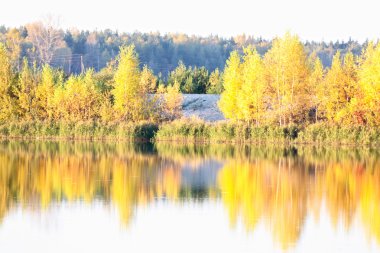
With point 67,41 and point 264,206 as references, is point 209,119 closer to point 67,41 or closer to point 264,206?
point 264,206

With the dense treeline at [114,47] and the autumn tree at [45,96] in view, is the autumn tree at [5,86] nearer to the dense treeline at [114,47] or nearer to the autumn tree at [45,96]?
the autumn tree at [45,96]

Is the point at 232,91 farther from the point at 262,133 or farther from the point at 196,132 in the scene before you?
the point at 262,133

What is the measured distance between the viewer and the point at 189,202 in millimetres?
20250

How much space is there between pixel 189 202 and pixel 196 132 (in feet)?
76.2

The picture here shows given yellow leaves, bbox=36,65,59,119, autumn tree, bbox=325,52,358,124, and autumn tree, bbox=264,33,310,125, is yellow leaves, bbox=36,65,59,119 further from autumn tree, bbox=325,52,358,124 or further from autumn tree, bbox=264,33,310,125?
autumn tree, bbox=325,52,358,124

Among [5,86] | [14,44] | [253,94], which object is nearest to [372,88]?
[253,94]

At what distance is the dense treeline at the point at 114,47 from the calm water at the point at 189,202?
5893 centimetres

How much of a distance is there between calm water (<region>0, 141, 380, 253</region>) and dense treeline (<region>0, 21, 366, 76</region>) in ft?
193

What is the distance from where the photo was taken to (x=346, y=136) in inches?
1586

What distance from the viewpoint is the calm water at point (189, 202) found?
1524 centimetres

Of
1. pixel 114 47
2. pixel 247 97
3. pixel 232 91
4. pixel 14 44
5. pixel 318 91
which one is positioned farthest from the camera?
pixel 114 47

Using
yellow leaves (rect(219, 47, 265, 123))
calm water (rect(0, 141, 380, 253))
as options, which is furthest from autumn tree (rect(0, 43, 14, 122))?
calm water (rect(0, 141, 380, 253))

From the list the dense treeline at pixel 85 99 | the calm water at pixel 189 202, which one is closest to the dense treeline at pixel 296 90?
the dense treeline at pixel 85 99

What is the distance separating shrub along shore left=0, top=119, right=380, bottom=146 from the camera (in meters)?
40.5
